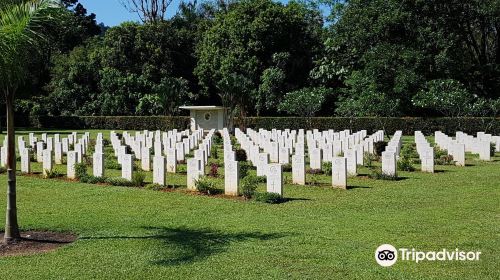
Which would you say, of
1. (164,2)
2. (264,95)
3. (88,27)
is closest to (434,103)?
(264,95)

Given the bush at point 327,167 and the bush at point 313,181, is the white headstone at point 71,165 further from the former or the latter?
the bush at point 327,167

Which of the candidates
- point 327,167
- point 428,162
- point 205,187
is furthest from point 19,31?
point 428,162

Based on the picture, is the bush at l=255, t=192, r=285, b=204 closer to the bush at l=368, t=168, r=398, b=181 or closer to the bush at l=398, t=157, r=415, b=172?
the bush at l=368, t=168, r=398, b=181

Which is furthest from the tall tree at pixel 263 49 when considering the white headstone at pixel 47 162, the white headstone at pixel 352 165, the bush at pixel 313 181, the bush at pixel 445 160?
the bush at pixel 313 181

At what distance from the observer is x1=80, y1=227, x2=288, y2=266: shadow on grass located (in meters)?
8.00

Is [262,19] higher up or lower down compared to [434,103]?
higher up

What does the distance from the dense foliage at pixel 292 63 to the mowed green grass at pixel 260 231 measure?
25.6 m

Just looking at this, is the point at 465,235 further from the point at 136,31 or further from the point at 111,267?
the point at 136,31

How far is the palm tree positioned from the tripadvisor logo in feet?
18.3

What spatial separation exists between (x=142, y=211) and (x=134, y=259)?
3.80 meters

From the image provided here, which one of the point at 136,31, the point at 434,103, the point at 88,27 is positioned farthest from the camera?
the point at 88,27

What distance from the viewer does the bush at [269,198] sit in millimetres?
12569

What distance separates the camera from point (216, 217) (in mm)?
10938

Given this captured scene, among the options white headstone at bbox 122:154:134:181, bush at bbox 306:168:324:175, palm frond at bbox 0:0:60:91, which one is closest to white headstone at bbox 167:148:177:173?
white headstone at bbox 122:154:134:181
